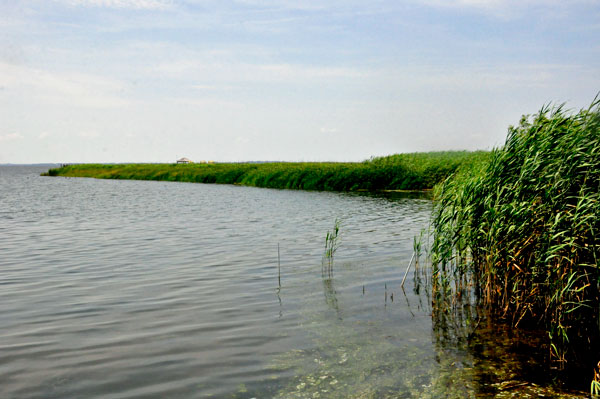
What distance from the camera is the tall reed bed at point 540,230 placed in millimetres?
8383

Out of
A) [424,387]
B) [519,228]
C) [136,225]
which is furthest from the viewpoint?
[136,225]

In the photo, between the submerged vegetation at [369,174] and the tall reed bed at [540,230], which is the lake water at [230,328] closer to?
the tall reed bed at [540,230]

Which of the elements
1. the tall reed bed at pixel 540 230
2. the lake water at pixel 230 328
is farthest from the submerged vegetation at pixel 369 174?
the tall reed bed at pixel 540 230

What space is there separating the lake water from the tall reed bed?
89 centimetres

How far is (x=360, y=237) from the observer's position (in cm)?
2159

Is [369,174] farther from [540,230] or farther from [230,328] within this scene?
[230,328]

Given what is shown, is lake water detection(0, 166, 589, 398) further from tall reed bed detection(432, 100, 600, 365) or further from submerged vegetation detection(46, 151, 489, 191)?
submerged vegetation detection(46, 151, 489, 191)

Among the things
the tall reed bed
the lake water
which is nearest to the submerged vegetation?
the lake water

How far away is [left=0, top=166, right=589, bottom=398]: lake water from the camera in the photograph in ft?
24.8

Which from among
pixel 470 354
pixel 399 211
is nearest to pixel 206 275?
pixel 470 354

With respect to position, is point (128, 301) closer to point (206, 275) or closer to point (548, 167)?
point (206, 275)

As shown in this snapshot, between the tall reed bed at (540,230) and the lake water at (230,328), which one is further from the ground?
the tall reed bed at (540,230)

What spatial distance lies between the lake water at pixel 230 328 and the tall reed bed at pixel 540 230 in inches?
35.1

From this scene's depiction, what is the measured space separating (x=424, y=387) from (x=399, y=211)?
79.1 ft
